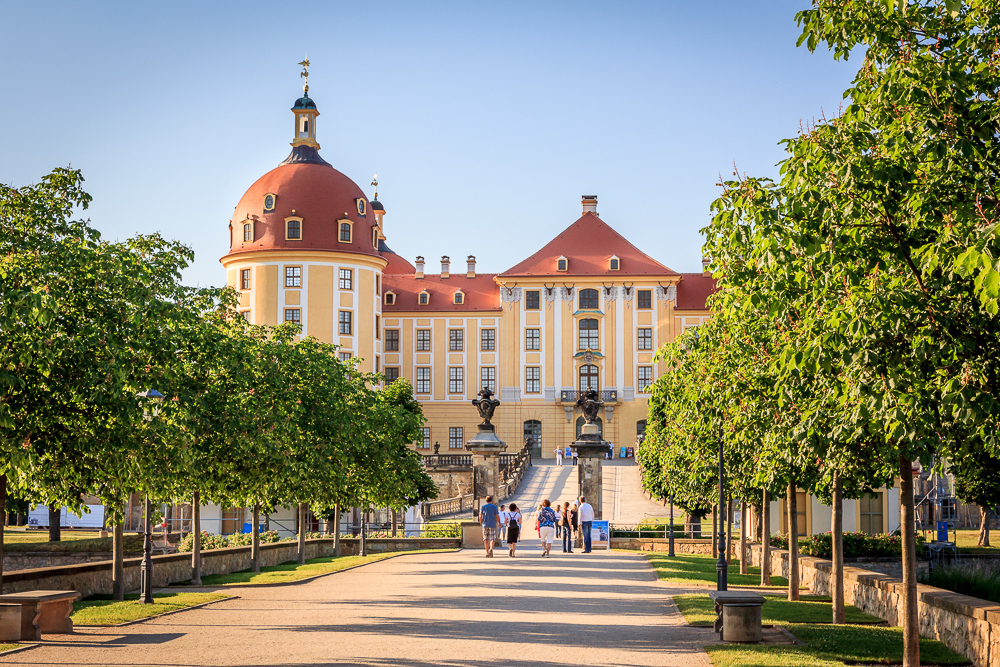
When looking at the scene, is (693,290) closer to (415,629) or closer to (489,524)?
(489,524)

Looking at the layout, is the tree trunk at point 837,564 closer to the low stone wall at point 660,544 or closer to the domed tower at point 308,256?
the low stone wall at point 660,544

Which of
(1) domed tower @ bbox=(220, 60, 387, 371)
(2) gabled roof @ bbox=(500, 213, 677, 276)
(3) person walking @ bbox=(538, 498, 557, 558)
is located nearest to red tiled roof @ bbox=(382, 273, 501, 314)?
(2) gabled roof @ bbox=(500, 213, 677, 276)

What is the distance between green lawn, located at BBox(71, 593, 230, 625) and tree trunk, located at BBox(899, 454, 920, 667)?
1009 centimetres

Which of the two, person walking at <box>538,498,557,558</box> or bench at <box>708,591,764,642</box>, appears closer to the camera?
bench at <box>708,591,764,642</box>

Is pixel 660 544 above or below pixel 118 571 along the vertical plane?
below

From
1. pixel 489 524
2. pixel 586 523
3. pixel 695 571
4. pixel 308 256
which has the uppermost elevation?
pixel 308 256

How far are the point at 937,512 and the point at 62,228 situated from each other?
4882cm

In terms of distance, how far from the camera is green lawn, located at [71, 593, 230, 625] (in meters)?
15.2

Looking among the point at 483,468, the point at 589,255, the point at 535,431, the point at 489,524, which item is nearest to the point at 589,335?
the point at 589,255

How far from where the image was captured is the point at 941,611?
13.3 m

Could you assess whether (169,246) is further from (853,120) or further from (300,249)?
(300,249)

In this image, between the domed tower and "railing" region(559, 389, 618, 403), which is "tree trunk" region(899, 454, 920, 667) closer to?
the domed tower

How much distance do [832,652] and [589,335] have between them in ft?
222

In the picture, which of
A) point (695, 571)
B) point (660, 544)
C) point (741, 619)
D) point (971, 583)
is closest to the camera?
point (741, 619)
